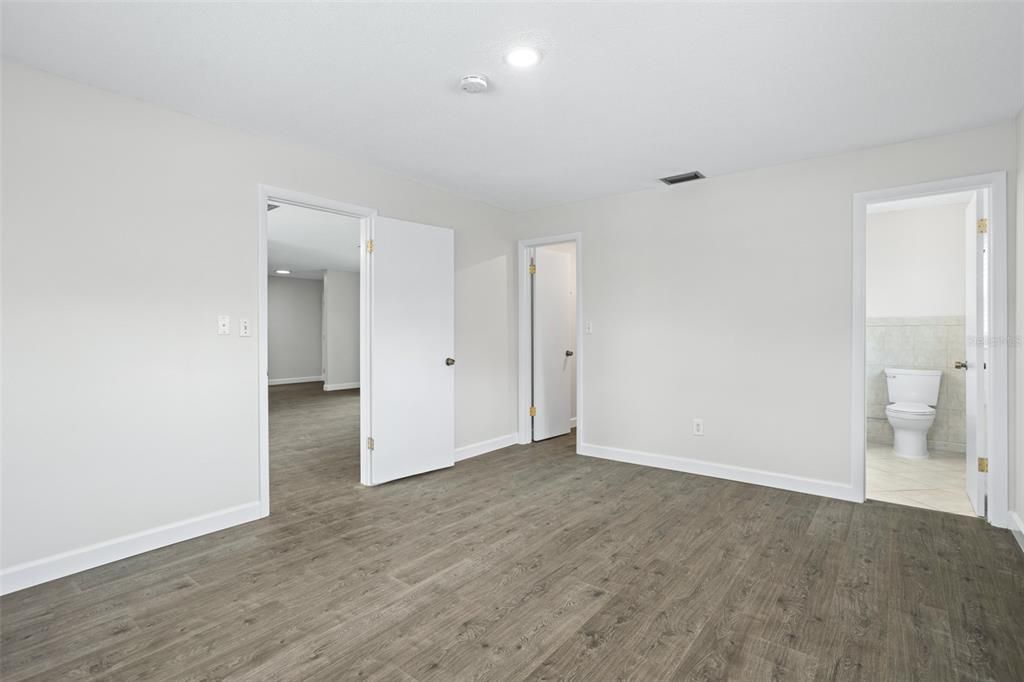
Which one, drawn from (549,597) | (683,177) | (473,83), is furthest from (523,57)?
(549,597)

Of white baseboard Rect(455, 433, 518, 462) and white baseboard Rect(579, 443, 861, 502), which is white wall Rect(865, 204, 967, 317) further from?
white baseboard Rect(455, 433, 518, 462)

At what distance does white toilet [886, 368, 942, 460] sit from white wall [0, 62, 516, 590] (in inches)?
204

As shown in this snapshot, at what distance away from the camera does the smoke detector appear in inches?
95.9

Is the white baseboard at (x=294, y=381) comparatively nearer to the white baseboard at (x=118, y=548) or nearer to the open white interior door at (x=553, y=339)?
the open white interior door at (x=553, y=339)

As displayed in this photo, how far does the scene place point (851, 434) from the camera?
347 cm

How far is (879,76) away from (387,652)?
327cm

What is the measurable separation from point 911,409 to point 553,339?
3279mm

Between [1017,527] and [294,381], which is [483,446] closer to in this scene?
[1017,527]

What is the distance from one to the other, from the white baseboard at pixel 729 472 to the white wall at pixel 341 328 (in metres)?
7.10

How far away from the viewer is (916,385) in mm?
4754

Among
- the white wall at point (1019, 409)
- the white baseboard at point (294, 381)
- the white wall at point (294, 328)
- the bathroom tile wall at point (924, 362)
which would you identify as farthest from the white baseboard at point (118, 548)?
the white baseboard at point (294, 381)

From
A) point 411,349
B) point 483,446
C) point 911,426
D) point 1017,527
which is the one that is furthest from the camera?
point 483,446

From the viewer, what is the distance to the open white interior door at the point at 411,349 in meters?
3.87

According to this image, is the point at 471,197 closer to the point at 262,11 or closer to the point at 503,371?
the point at 503,371
